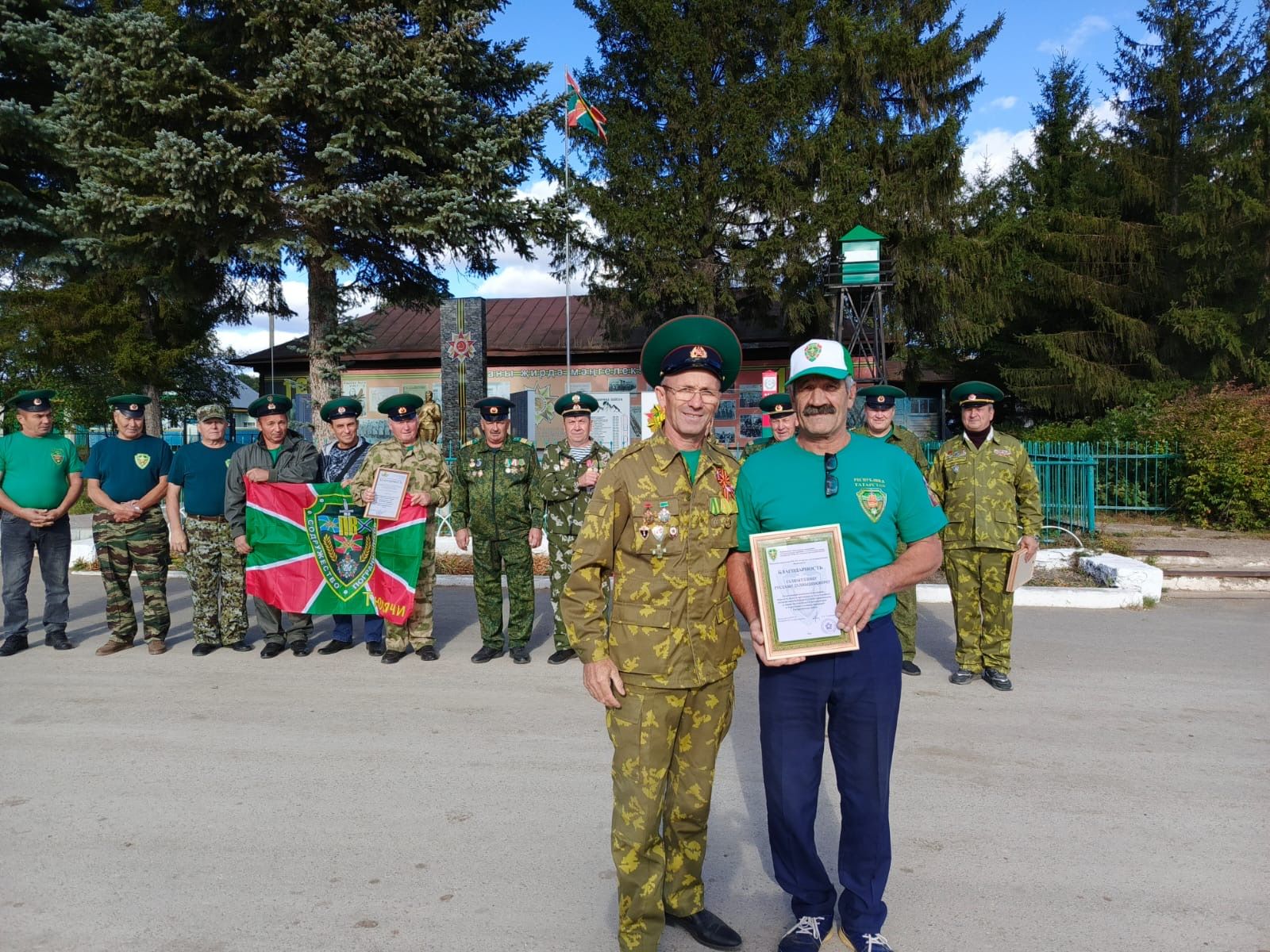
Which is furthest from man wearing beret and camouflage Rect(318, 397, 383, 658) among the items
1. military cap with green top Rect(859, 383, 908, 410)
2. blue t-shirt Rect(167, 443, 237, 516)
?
military cap with green top Rect(859, 383, 908, 410)

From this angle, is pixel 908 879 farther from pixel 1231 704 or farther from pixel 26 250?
pixel 26 250

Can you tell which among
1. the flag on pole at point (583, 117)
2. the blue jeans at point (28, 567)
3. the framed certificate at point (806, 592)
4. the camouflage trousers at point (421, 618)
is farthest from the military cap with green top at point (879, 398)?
the flag on pole at point (583, 117)

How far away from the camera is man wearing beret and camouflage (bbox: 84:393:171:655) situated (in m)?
6.95

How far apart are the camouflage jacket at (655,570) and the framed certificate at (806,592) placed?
24cm

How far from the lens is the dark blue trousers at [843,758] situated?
2.66 meters

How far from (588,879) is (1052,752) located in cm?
279

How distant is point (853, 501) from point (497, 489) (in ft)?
15.0

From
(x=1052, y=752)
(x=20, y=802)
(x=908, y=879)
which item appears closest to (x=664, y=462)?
(x=908, y=879)

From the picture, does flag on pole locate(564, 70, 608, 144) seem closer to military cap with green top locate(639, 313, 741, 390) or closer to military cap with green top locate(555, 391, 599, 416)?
military cap with green top locate(555, 391, 599, 416)

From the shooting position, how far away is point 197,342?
2044 centimetres

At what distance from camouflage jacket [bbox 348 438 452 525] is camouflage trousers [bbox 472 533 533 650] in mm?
529

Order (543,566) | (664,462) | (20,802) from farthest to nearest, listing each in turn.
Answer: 1. (543,566)
2. (20,802)
3. (664,462)

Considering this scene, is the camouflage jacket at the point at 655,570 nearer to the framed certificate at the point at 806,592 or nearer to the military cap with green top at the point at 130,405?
the framed certificate at the point at 806,592

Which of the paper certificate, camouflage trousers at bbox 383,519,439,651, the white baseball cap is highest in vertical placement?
the white baseball cap
